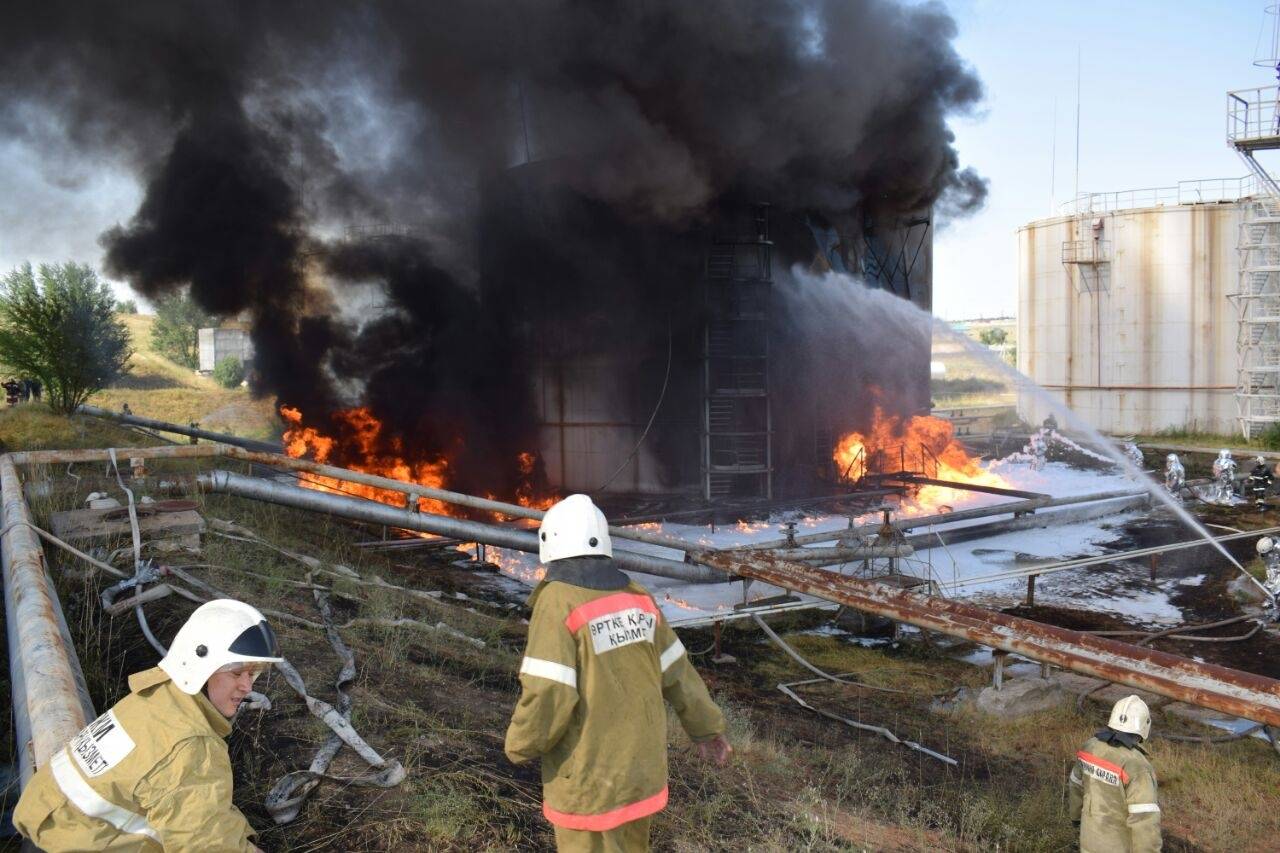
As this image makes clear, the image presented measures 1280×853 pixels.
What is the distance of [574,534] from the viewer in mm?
2877

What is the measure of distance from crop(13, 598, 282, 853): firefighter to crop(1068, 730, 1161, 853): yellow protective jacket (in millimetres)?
3364

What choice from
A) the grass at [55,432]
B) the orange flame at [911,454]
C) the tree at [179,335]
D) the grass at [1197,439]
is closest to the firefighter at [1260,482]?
the orange flame at [911,454]

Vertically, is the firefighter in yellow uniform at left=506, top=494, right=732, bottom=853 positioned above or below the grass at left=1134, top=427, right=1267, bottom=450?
above

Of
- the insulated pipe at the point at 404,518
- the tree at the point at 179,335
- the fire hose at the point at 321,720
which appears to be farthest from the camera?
the tree at the point at 179,335

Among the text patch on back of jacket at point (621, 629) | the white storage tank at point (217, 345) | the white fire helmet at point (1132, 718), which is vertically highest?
the white storage tank at point (217, 345)

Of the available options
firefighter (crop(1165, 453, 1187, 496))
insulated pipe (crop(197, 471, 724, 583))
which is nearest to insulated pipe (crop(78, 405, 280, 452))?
insulated pipe (crop(197, 471, 724, 583))

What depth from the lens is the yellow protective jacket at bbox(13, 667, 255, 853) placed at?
2090 millimetres

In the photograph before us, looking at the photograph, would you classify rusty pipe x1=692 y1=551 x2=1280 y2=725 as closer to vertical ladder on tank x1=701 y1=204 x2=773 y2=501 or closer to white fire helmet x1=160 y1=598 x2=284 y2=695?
white fire helmet x1=160 y1=598 x2=284 y2=695

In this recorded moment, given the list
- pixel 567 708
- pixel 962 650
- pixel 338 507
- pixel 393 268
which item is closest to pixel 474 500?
pixel 338 507

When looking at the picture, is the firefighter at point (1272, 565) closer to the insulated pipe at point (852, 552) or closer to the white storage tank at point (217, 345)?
the insulated pipe at point (852, 552)

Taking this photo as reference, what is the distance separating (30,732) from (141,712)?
109cm

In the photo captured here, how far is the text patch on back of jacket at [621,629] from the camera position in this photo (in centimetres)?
280

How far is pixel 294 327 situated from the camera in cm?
1842

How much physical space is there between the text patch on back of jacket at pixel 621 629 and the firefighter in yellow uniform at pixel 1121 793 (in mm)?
2240
